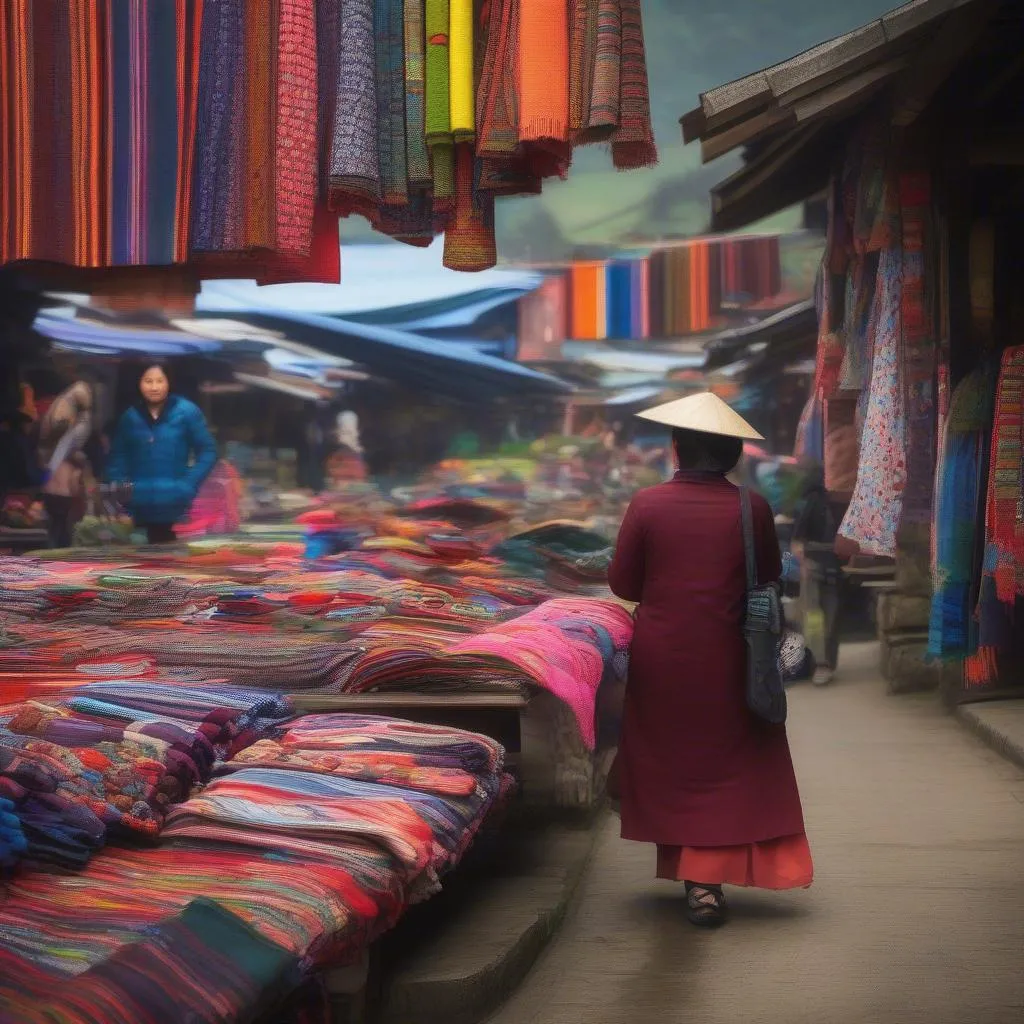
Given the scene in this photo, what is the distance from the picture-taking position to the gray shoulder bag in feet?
15.2

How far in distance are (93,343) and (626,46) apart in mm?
6342

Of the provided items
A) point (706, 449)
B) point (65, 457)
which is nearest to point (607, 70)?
point (706, 449)

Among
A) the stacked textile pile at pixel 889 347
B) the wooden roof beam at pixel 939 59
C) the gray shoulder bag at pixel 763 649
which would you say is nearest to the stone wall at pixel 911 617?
the stacked textile pile at pixel 889 347

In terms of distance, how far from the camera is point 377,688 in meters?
5.06

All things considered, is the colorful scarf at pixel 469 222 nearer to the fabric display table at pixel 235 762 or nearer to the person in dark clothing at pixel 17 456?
the fabric display table at pixel 235 762

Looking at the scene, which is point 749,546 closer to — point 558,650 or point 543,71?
point 558,650

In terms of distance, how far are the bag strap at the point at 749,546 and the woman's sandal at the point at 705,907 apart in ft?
3.12

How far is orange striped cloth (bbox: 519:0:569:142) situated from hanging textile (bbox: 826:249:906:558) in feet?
10.3

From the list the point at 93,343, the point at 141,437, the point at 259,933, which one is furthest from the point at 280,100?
the point at 93,343

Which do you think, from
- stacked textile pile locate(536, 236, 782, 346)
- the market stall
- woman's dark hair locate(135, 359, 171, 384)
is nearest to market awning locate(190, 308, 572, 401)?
stacked textile pile locate(536, 236, 782, 346)

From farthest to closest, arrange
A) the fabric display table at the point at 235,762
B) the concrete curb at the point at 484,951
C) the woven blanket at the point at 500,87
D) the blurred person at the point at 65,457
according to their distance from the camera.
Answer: the blurred person at the point at 65,457 → the woven blanket at the point at 500,87 → the concrete curb at the point at 484,951 → the fabric display table at the point at 235,762

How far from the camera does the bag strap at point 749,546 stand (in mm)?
4758

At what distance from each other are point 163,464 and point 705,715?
216 inches

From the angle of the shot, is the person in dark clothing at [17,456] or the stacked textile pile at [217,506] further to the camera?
the person in dark clothing at [17,456]
